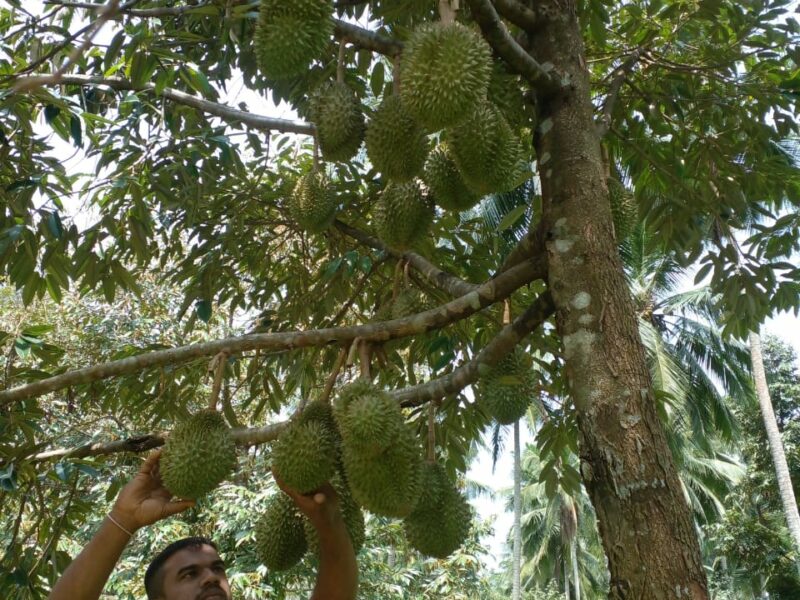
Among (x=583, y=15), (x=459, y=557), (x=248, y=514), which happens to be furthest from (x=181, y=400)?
(x=459, y=557)

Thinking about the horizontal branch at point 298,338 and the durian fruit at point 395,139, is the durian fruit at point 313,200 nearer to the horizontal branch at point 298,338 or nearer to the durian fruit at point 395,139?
the durian fruit at point 395,139

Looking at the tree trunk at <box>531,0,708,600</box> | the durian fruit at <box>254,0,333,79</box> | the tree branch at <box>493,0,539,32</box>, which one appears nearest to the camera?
the tree trunk at <box>531,0,708,600</box>

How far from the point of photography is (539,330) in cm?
303

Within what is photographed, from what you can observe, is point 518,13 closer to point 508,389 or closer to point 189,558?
point 508,389

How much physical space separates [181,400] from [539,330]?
5.14ft

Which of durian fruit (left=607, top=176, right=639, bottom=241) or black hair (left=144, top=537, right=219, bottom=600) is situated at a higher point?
durian fruit (left=607, top=176, right=639, bottom=241)

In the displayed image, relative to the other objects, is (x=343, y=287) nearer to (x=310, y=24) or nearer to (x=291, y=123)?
(x=291, y=123)

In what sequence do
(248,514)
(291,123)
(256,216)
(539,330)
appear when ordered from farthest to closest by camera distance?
1. (248,514)
2. (256,216)
3. (539,330)
4. (291,123)

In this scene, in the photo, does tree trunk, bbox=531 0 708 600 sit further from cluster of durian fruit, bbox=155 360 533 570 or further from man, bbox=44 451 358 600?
man, bbox=44 451 358 600

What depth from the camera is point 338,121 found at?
6.75ft

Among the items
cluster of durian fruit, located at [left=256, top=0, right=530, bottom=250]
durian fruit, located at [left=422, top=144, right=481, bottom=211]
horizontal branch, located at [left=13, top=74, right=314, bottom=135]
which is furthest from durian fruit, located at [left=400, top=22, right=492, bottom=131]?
horizontal branch, located at [left=13, top=74, right=314, bottom=135]

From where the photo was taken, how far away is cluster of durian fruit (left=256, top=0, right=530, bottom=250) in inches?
68.3

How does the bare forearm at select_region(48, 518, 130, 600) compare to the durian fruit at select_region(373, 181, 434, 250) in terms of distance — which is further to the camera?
the durian fruit at select_region(373, 181, 434, 250)

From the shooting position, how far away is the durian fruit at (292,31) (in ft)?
5.82
